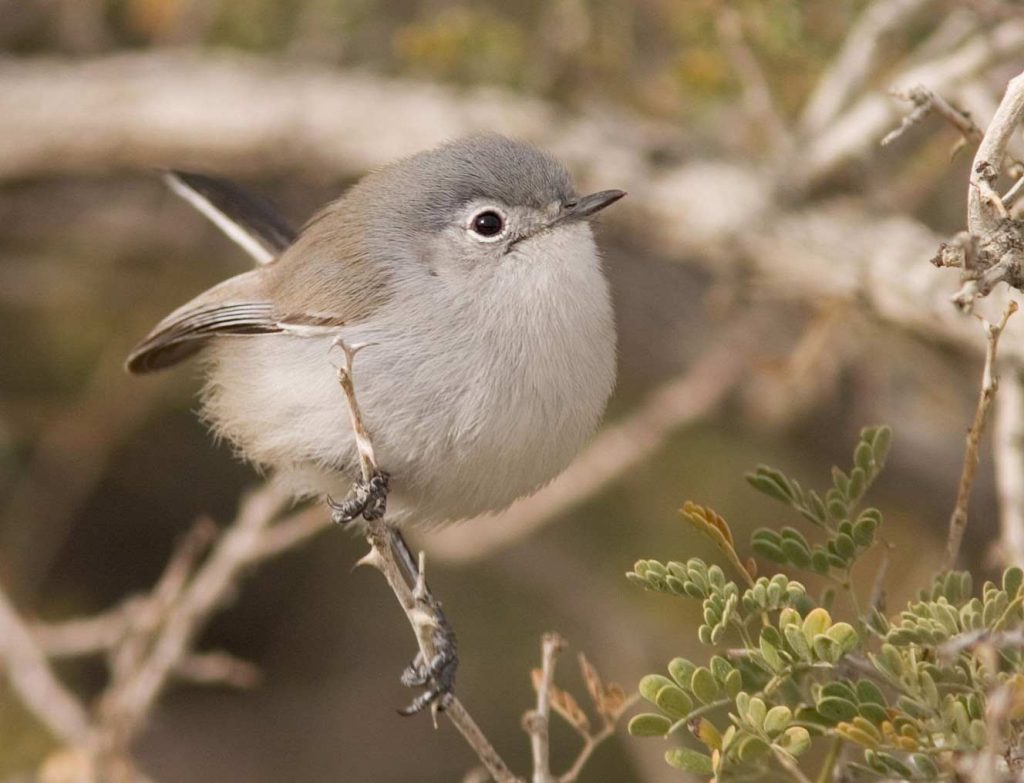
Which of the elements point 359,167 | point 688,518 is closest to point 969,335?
point 688,518

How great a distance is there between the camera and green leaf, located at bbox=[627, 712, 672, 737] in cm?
163

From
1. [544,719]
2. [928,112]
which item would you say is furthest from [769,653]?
[928,112]

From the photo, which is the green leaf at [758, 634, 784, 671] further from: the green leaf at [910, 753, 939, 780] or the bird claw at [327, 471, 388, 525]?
the bird claw at [327, 471, 388, 525]

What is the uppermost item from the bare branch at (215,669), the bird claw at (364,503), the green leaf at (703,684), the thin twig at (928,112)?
the thin twig at (928,112)

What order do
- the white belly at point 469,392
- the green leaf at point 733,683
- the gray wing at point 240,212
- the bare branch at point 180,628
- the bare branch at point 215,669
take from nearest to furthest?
the green leaf at point 733,683, the white belly at point 469,392, the bare branch at point 180,628, the bare branch at point 215,669, the gray wing at point 240,212

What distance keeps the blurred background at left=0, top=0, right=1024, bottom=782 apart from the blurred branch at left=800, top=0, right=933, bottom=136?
0.5 inches

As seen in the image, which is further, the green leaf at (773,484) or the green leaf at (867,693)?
the green leaf at (773,484)

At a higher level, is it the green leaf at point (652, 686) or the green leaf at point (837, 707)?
the green leaf at point (837, 707)

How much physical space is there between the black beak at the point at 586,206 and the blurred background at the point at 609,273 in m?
0.70

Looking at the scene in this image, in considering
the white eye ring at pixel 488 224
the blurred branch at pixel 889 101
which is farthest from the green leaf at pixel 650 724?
the blurred branch at pixel 889 101

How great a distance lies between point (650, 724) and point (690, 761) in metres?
0.07

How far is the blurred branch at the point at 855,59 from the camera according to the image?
10.9ft

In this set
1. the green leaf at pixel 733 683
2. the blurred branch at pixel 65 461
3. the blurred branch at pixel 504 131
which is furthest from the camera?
the blurred branch at pixel 65 461

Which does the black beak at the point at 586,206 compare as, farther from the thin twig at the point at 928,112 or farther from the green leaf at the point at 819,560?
the green leaf at the point at 819,560
